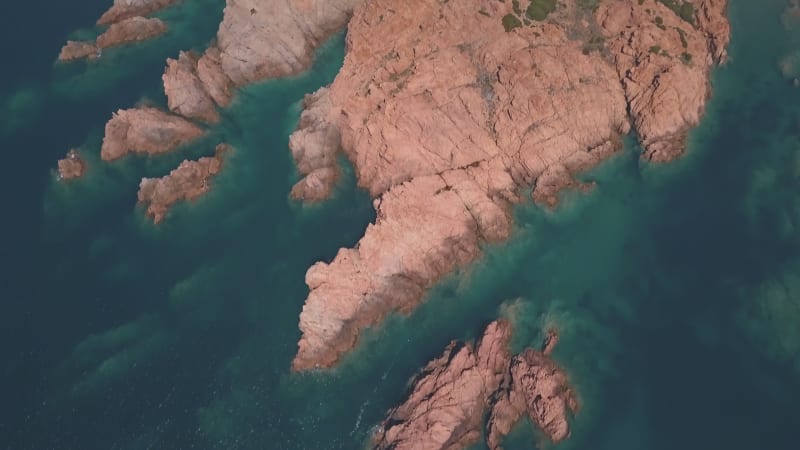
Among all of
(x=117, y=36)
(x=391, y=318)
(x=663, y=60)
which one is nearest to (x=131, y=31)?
(x=117, y=36)

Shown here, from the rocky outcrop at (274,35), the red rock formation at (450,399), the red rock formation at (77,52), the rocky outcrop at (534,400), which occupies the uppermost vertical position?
the red rock formation at (77,52)

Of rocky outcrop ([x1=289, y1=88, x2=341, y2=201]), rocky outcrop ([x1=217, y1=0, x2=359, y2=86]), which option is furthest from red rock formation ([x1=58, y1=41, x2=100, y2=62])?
rocky outcrop ([x1=289, y1=88, x2=341, y2=201])

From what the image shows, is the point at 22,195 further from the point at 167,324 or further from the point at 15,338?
the point at 167,324

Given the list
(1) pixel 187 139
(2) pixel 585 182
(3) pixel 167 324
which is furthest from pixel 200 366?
(2) pixel 585 182

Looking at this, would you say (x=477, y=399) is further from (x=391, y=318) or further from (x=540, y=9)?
(x=540, y=9)

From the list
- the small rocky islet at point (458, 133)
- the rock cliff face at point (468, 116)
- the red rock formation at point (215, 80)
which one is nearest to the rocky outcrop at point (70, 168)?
the small rocky islet at point (458, 133)

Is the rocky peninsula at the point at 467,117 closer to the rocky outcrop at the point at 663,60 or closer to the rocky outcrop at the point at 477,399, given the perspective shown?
the rocky outcrop at the point at 663,60
